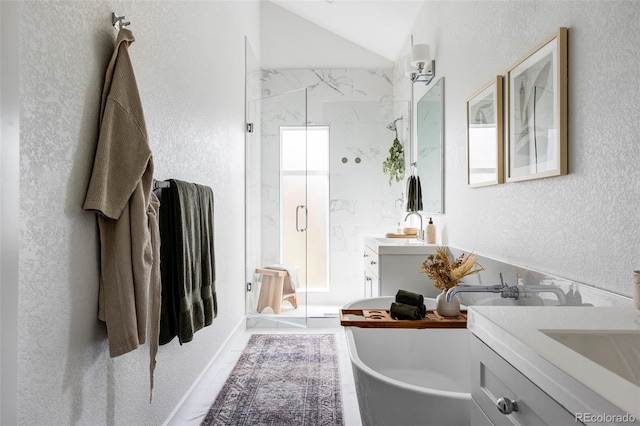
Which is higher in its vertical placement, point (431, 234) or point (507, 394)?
point (431, 234)

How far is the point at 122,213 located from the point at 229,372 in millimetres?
1841

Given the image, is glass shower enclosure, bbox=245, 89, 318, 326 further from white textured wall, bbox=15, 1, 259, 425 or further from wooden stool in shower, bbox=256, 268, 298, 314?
white textured wall, bbox=15, 1, 259, 425

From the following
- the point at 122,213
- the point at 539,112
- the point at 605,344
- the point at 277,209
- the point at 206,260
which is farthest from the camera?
the point at 277,209

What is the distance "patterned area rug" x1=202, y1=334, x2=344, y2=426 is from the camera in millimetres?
2213

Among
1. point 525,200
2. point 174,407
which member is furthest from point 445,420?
point 174,407

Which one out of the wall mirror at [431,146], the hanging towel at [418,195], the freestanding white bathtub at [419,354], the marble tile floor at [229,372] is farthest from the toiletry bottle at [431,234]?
the freestanding white bathtub at [419,354]

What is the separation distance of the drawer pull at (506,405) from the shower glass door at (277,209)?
297 centimetres

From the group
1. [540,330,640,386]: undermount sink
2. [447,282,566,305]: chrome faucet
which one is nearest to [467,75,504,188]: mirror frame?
[447,282,566,305]: chrome faucet

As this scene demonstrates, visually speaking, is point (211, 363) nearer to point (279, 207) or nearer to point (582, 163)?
point (279, 207)

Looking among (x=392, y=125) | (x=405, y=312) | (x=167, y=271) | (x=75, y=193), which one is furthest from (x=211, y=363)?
(x=392, y=125)

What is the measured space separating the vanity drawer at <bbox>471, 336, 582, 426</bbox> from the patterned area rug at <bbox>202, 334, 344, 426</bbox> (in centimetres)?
148

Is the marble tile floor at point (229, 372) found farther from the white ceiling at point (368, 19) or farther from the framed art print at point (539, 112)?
the white ceiling at point (368, 19)

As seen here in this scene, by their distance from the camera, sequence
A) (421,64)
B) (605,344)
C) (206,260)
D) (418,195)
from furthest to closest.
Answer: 1. (418,195)
2. (421,64)
3. (206,260)
4. (605,344)

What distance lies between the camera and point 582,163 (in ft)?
4.32
